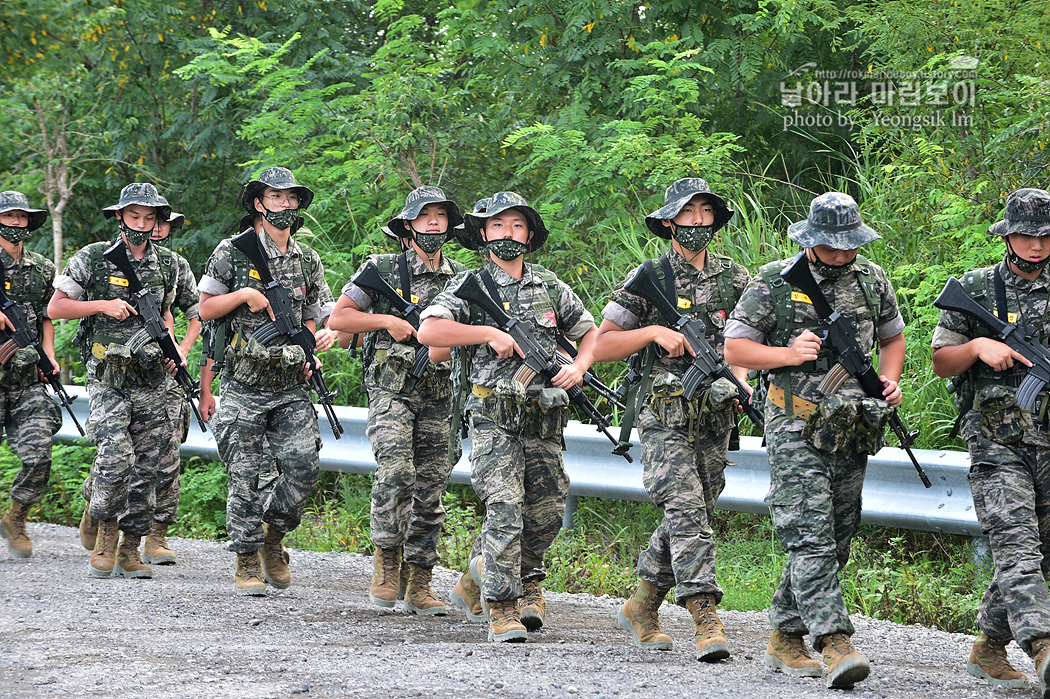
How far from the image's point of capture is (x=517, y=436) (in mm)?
6227

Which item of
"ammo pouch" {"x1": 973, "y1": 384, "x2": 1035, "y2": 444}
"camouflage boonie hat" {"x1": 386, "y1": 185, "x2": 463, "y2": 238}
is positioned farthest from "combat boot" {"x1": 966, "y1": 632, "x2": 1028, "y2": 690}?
"camouflage boonie hat" {"x1": 386, "y1": 185, "x2": 463, "y2": 238}

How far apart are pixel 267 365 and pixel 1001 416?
4327 mm

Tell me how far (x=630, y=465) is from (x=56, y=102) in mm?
9678

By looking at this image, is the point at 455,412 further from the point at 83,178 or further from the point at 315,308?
the point at 83,178

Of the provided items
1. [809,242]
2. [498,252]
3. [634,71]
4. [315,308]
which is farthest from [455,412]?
[634,71]

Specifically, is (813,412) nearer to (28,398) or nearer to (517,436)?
(517,436)

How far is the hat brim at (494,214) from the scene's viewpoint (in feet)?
20.8

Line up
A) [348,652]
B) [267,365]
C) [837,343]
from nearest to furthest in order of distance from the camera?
1. [837,343]
2. [348,652]
3. [267,365]

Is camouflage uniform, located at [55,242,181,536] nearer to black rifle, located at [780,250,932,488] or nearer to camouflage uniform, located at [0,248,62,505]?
camouflage uniform, located at [0,248,62,505]

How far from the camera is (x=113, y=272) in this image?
8258 millimetres

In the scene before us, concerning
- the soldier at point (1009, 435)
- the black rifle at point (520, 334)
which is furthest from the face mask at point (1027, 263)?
the black rifle at point (520, 334)

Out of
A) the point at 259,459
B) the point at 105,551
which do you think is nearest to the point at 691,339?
the point at 259,459

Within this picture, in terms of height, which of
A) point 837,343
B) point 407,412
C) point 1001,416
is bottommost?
point 407,412

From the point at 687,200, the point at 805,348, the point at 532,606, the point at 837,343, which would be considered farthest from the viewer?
the point at 532,606
